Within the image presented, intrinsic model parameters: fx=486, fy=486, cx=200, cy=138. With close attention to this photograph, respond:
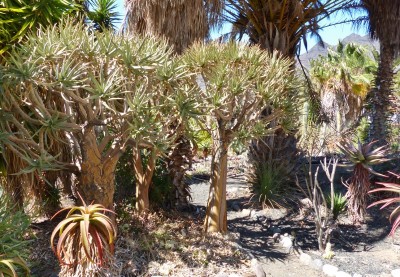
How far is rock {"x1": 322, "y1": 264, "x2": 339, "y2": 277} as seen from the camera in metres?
6.64

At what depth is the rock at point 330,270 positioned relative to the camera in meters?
6.64

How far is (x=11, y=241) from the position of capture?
4730 millimetres

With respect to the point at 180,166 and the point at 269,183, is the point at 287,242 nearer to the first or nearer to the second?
the point at 269,183

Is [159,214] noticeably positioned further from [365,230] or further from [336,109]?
[336,109]

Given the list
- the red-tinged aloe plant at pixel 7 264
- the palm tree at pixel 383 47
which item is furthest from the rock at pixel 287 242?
the palm tree at pixel 383 47

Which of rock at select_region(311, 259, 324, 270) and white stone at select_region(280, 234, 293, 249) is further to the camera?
white stone at select_region(280, 234, 293, 249)

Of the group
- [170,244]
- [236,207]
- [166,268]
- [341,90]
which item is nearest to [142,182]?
[170,244]

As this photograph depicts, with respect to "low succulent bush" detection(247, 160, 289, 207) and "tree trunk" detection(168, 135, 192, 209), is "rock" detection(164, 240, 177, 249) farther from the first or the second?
"low succulent bush" detection(247, 160, 289, 207)

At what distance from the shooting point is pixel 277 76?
665 centimetres

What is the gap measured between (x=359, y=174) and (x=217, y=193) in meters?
2.86

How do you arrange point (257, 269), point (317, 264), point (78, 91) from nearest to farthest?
point (78, 91) → point (257, 269) → point (317, 264)

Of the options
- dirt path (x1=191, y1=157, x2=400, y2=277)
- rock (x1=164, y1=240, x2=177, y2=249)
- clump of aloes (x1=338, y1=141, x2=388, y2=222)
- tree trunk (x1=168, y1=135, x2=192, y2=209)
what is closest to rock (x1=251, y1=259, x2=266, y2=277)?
dirt path (x1=191, y1=157, x2=400, y2=277)

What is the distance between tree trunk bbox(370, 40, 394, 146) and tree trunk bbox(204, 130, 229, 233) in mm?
5761

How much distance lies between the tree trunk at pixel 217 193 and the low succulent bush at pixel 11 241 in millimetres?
2896
